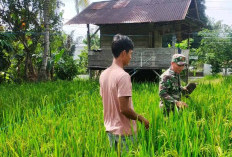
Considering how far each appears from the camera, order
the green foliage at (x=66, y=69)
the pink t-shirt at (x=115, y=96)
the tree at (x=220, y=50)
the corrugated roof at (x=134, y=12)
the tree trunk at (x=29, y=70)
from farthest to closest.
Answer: the tree at (x=220, y=50), the green foliage at (x=66, y=69), the tree trunk at (x=29, y=70), the corrugated roof at (x=134, y=12), the pink t-shirt at (x=115, y=96)

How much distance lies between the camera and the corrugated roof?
1133cm

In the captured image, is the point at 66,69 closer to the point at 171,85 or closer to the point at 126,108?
the point at 171,85

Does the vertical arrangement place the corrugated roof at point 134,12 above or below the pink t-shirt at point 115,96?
above

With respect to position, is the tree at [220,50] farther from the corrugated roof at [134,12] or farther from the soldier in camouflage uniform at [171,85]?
the soldier in camouflage uniform at [171,85]

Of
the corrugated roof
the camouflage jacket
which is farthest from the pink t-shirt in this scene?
the corrugated roof

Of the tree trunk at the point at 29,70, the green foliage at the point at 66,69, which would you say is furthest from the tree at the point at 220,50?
the tree trunk at the point at 29,70

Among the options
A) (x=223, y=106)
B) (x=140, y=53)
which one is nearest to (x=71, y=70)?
(x=140, y=53)

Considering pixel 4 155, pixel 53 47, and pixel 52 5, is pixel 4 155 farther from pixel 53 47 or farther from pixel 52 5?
pixel 53 47

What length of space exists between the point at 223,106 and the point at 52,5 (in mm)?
10408

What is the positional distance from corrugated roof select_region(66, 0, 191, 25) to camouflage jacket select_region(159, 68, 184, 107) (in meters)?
7.70

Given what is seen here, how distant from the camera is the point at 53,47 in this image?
15227 millimetres

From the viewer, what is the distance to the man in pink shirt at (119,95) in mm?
2064

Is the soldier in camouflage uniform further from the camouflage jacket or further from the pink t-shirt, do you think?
the pink t-shirt

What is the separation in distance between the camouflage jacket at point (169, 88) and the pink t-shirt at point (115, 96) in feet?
3.93
